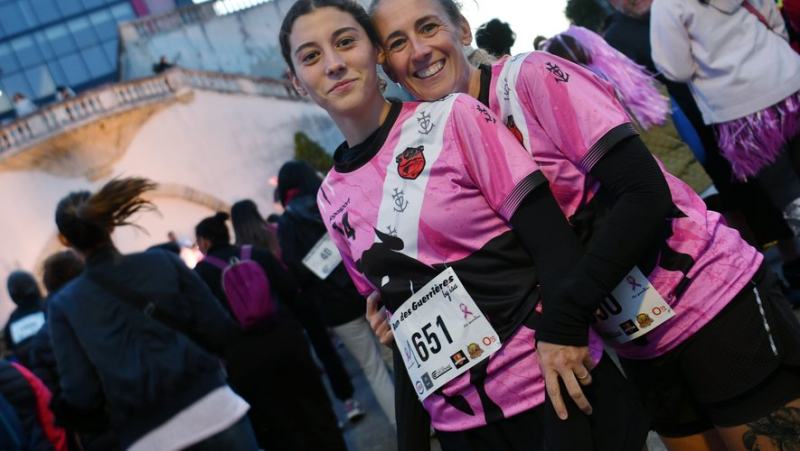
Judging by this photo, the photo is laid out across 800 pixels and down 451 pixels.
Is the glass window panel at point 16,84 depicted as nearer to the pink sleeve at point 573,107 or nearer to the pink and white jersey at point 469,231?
the pink and white jersey at point 469,231

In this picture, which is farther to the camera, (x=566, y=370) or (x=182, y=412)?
(x=182, y=412)

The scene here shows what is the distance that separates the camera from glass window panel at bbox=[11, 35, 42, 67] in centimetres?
2456

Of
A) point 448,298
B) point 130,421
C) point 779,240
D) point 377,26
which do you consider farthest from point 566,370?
point 779,240

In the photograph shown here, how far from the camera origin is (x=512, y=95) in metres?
1.62

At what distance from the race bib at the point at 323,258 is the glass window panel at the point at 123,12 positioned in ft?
81.5

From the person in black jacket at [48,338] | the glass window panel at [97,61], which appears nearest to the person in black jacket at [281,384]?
the person in black jacket at [48,338]

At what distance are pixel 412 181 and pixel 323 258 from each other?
2.78m

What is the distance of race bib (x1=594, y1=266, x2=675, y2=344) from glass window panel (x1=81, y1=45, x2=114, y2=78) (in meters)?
26.5

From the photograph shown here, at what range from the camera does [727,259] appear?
1562mm

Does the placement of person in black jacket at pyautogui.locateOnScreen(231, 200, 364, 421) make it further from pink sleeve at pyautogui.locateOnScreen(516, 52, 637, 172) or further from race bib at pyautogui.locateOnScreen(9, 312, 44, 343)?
pink sleeve at pyautogui.locateOnScreen(516, 52, 637, 172)

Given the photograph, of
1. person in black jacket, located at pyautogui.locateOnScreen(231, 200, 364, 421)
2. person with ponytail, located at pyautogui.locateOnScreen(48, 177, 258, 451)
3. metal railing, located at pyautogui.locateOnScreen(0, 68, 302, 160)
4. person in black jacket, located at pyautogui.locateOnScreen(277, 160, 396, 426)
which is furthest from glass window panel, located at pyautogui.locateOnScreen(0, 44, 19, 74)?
person with ponytail, located at pyautogui.locateOnScreen(48, 177, 258, 451)

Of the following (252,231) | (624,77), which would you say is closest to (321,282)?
(252,231)

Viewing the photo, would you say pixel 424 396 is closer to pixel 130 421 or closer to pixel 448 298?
pixel 448 298

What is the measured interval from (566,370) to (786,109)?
1.91 m
